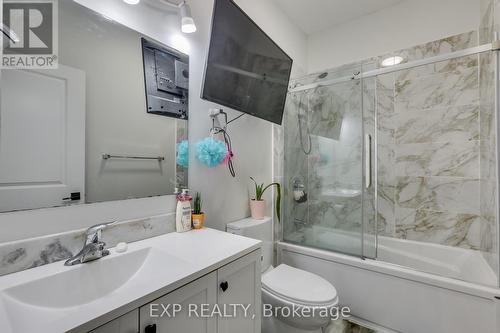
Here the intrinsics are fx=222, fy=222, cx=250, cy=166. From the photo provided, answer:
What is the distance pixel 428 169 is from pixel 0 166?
9.22 ft

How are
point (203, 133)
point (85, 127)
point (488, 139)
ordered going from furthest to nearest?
point (488, 139), point (203, 133), point (85, 127)

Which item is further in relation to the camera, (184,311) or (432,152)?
(432,152)

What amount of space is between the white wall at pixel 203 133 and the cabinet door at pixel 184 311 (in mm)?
518

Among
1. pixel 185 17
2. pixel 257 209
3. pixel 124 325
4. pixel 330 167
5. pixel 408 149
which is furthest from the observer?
pixel 408 149

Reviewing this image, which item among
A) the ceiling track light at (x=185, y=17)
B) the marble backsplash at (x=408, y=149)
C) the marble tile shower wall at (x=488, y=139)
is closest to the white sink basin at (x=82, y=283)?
the ceiling track light at (x=185, y=17)

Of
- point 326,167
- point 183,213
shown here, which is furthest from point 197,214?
point 326,167

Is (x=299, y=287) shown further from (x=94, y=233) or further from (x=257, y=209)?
(x=94, y=233)

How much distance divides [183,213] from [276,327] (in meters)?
1.02

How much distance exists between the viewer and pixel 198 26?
1405mm

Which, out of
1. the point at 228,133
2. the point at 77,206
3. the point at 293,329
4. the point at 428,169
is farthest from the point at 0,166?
the point at 428,169

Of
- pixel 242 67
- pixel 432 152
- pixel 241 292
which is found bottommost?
pixel 241 292

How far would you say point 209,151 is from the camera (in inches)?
52.2

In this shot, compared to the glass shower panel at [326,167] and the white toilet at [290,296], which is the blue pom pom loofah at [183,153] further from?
the glass shower panel at [326,167]

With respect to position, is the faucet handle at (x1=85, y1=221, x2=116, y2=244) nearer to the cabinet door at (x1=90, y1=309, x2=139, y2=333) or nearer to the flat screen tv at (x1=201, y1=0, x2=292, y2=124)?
the cabinet door at (x1=90, y1=309, x2=139, y2=333)
